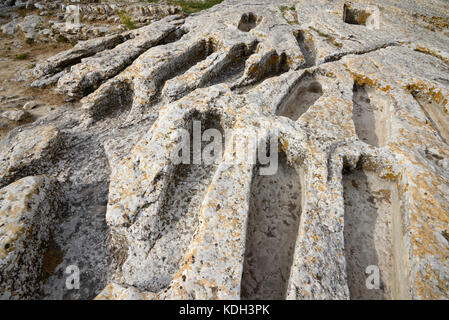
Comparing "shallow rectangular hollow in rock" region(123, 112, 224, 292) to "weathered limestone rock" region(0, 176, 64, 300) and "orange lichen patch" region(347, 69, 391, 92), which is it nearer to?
"weathered limestone rock" region(0, 176, 64, 300)

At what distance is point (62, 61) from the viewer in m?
13.8

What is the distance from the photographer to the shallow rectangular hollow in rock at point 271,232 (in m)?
5.14

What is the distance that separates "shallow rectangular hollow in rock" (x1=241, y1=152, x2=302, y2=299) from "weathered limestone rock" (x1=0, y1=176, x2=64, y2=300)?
4.90 m

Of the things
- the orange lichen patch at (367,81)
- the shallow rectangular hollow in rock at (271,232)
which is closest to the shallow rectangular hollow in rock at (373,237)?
the shallow rectangular hollow in rock at (271,232)

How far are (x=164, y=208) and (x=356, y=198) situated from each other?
542 centimetres

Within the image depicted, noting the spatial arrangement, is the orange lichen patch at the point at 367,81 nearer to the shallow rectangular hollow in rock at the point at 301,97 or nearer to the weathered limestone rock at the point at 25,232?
the shallow rectangular hollow in rock at the point at 301,97

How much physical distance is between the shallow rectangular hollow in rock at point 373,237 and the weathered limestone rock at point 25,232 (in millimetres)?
7305

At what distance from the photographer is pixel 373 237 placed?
231 inches

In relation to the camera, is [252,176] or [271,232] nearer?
[271,232]

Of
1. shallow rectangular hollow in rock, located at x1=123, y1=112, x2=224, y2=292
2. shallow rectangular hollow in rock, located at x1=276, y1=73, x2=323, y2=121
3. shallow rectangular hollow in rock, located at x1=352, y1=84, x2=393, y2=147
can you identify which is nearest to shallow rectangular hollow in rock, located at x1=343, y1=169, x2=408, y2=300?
shallow rectangular hollow in rock, located at x1=352, y1=84, x2=393, y2=147

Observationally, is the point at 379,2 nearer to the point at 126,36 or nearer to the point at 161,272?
the point at 126,36

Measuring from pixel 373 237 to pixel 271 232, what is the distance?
Result: 2.59 m

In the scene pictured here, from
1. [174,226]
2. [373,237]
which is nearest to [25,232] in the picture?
[174,226]

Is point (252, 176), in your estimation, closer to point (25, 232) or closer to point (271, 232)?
point (271, 232)
